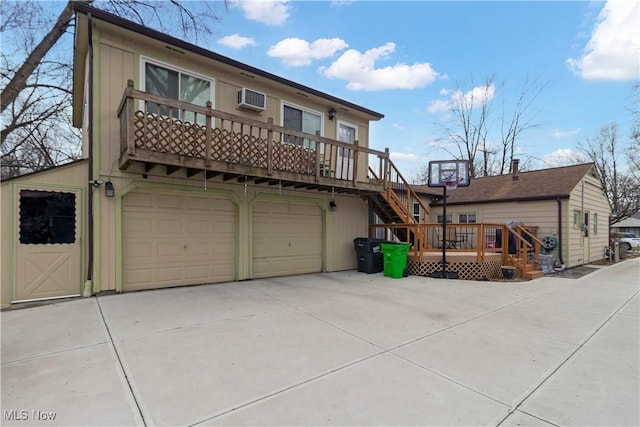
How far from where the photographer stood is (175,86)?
22.0 feet

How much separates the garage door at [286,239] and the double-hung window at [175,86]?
286 cm

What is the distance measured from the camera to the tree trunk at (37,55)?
32.0 ft

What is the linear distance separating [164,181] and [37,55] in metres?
8.55

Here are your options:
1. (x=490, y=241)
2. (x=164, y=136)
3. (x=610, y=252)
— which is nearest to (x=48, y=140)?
(x=164, y=136)

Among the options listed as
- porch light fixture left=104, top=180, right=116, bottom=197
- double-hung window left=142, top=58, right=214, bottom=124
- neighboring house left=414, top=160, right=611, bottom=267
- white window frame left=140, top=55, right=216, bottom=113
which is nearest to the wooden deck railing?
neighboring house left=414, top=160, right=611, bottom=267

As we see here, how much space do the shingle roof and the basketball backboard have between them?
5.23m

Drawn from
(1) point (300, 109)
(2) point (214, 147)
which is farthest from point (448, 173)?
(2) point (214, 147)

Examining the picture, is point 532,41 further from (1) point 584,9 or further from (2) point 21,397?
(2) point 21,397

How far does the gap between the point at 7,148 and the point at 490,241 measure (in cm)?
2276

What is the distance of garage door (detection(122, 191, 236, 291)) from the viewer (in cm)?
620

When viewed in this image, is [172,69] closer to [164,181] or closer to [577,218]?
[164,181]

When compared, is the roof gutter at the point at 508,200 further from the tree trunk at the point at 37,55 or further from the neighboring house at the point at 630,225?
the neighboring house at the point at 630,225

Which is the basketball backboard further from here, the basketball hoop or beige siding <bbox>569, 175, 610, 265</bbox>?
beige siding <bbox>569, 175, 610, 265</bbox>

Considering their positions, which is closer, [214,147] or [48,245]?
[48,245]
